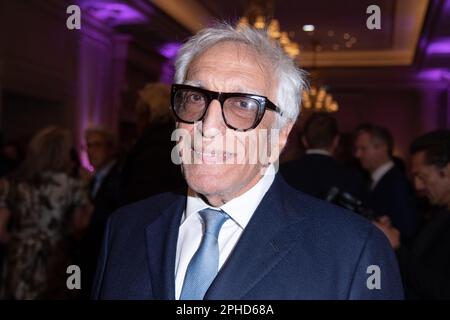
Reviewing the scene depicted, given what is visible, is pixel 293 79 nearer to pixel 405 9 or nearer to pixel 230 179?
pixel 230 179

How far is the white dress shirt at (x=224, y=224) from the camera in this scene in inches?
49.8

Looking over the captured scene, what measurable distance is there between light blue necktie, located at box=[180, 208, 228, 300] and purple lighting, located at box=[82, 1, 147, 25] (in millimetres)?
6071

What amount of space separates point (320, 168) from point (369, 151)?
109cm

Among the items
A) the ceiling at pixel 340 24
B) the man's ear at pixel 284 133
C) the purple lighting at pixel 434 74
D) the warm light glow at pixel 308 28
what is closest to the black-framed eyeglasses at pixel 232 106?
the man's ear at pixel 284 133

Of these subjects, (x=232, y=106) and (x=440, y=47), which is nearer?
(x=232, y=106)

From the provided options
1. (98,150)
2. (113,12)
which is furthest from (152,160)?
(113,12)

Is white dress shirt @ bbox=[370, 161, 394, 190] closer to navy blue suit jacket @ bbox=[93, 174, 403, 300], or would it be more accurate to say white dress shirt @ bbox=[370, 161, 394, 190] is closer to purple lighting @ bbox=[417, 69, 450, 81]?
navy blue suit jacket @ bbox=[93, 174, 403, 300]

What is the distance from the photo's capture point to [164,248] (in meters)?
1.30

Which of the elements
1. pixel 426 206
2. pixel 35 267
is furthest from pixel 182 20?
pixel 35 267

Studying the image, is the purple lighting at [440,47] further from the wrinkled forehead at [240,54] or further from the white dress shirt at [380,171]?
the wrinkled forehead at [240,54]

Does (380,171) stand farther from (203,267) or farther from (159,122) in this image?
(203,267)

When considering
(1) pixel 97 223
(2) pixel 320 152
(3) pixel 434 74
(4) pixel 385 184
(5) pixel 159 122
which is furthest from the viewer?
(3) pixel 434 74
